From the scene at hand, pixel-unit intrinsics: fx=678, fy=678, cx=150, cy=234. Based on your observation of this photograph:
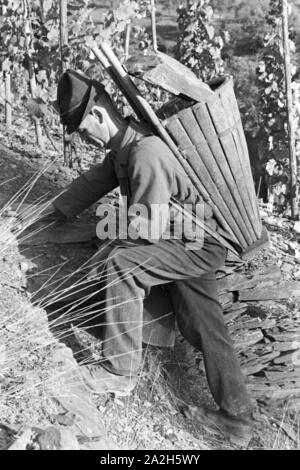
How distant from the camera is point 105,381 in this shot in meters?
3.94

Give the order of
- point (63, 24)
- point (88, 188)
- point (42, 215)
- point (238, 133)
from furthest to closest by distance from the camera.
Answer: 1. point (63, 24)
2. point (42, 215)
3. point (88, 188)
4. point (238, 133)

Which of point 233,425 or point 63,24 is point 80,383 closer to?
point 233,425

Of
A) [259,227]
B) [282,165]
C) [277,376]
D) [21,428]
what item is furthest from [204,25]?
[21,428]

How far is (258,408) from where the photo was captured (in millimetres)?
4262

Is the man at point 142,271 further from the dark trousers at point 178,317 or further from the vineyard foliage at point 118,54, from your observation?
the vineyard foliage at point 118,54

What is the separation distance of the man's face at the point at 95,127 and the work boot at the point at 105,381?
1.36 meters

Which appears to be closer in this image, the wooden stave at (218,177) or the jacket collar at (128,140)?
the jacket collar at (128,140)

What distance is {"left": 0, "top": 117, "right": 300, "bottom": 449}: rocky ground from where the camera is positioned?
3.53 meters

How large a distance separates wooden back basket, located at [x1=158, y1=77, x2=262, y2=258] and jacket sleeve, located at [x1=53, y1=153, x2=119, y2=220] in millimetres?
544

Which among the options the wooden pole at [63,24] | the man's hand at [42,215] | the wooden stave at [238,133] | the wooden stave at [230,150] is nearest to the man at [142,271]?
the wooden stave at [230,150]

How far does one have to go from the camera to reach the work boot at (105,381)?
12.8ft

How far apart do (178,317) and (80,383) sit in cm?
A: 72

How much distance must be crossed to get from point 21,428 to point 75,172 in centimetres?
321

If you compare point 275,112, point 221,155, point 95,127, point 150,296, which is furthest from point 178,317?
point 275,112
